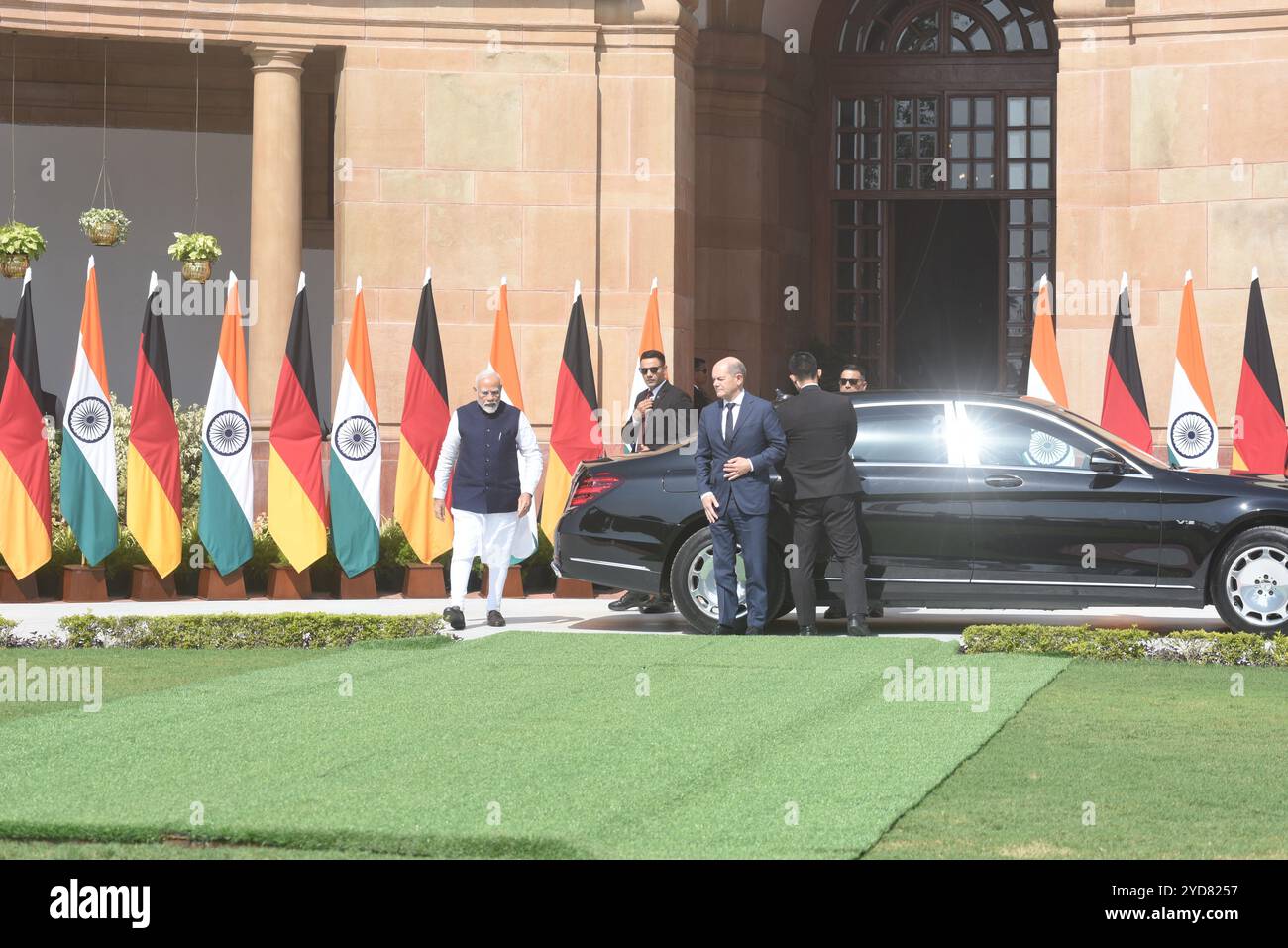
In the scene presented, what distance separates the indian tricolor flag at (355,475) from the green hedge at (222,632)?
418cm

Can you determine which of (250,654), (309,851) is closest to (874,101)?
(250,654)

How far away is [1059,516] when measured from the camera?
1405 centimetres

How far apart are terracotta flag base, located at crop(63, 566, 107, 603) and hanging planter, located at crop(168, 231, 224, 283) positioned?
190 inches

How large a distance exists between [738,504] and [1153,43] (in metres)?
9.68

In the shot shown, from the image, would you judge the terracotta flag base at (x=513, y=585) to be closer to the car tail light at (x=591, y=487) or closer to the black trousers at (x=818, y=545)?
the car tail light at (x=591, y=487)

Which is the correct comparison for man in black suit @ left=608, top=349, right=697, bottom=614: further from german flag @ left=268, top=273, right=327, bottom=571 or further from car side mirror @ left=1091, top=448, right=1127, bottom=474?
car side mirror @ left=1091, top=448, right=1127, bottom=474

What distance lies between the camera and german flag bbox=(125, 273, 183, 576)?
17.6m

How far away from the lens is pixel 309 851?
677 cm

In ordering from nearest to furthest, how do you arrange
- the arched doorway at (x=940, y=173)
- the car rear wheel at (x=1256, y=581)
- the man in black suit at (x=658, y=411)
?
the car rear wheel at (x=1256, y=581)
the man in black suit at (x=658, y=411)
the arched doorway at (x=940, y=173)

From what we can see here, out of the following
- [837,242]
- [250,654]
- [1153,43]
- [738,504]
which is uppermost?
[1153,43]

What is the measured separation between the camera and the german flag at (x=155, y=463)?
17594mm

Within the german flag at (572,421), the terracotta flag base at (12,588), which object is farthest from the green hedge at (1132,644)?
the terracotta flag base at (12,588)
